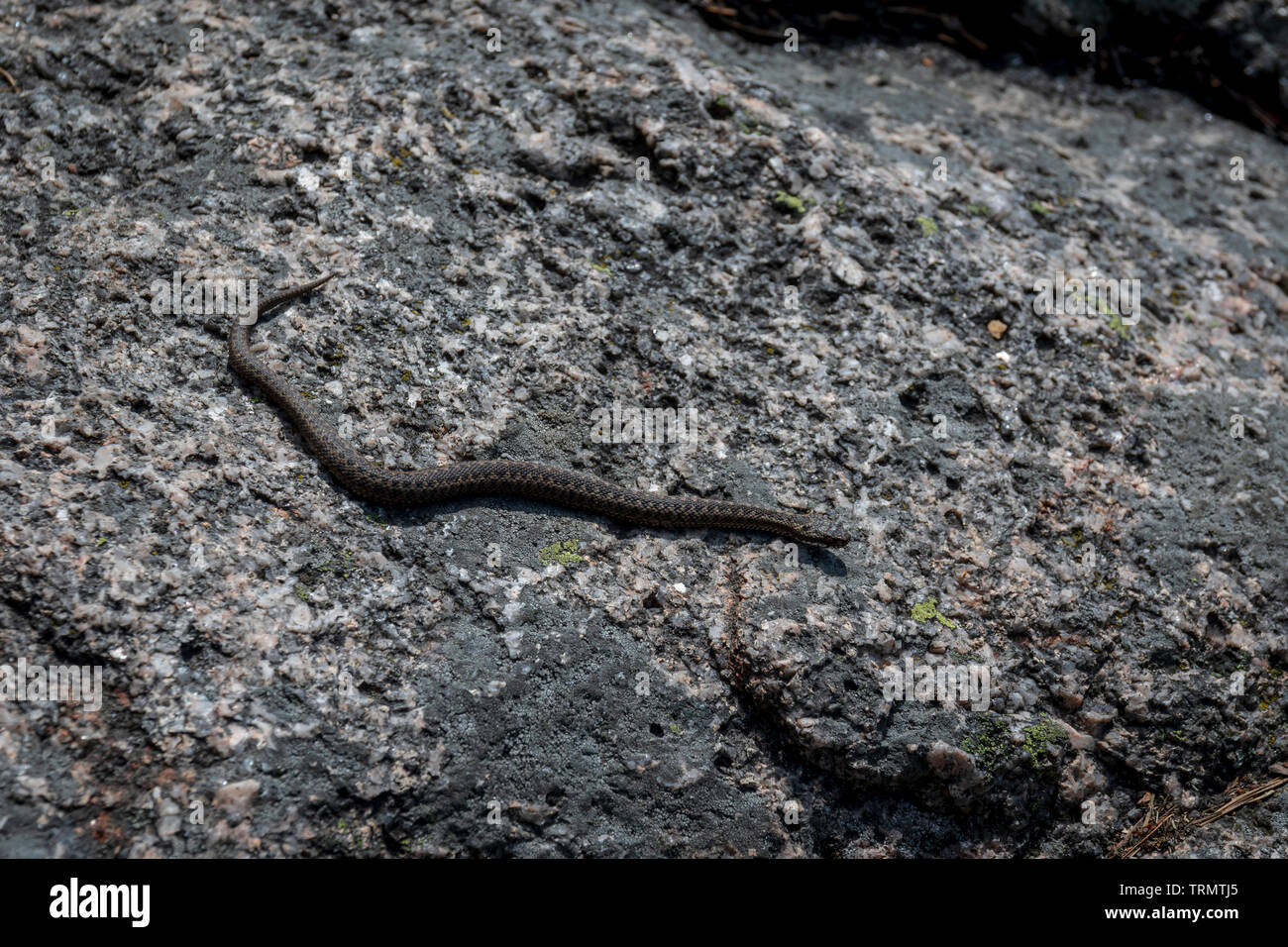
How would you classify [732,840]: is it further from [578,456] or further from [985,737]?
[578,456]

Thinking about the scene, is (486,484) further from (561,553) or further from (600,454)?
(600,454)

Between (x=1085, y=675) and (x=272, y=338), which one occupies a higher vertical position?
(x=272, y=338)

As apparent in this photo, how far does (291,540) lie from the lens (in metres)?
6.38

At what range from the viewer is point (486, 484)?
23.1ft

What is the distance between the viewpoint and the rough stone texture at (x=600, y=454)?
19.0 feet

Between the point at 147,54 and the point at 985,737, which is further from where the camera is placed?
the point at 147,54

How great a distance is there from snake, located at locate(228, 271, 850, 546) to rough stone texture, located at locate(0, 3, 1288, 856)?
6.0 inches

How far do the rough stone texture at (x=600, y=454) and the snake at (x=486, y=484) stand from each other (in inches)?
6.0

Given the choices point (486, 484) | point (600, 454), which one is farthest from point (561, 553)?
point (600, 454)

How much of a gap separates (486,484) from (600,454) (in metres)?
0.99

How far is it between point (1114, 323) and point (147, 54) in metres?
9.54

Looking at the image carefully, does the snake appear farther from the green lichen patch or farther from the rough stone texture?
the green lichen patch
